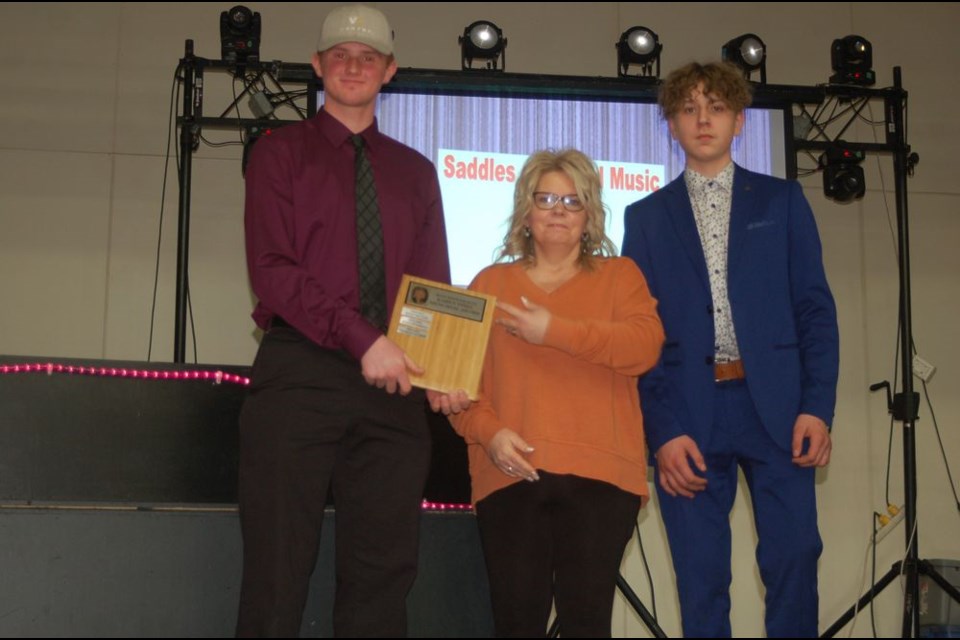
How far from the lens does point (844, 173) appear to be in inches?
184

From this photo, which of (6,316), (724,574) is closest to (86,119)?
(6,316)

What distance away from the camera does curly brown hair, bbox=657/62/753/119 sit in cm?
258

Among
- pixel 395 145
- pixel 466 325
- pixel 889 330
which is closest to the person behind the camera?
pixel 466 325

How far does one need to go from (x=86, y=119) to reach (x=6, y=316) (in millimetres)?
1008

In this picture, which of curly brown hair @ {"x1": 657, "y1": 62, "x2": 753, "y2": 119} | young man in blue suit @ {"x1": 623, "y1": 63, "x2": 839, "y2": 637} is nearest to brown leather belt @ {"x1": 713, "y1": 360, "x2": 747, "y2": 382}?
young man in blue suit @ {"x1": 623, "y1": 63, "x2": 839, "y2": 637}

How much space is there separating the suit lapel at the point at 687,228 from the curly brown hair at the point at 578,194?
21 centimetres

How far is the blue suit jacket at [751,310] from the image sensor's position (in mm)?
2400

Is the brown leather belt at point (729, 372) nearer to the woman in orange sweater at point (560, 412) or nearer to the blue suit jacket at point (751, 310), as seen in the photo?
the blue suit jacket at point (751, 310)

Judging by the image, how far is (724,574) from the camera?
2.38 meters

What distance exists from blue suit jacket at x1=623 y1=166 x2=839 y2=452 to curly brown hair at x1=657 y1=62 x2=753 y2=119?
0.64 feet

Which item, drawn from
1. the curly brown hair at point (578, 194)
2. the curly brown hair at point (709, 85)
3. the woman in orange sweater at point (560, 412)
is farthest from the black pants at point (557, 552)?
the curly brown hair at point (709, 85)

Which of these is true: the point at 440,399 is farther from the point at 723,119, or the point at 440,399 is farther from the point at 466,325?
the point at 723,119

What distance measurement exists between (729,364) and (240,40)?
9.29 feet

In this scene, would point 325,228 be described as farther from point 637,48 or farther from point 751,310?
point 637,48
